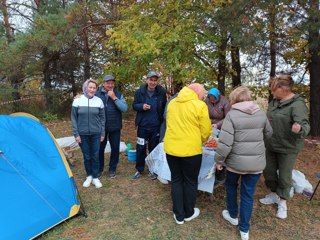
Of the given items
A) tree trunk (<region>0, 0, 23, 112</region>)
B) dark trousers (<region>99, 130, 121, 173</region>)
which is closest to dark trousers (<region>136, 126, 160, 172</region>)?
dark trousers (<region>99, 130, 121, 173</region>)

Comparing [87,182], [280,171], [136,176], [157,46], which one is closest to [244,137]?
[280,171]

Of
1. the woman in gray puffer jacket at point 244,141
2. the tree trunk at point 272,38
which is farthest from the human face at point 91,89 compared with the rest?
the tree trunk at point 272,38

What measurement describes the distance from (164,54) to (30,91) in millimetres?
6116

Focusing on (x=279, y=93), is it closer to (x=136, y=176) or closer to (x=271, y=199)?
(x=271, y=199)

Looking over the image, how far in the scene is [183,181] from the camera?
3059mm

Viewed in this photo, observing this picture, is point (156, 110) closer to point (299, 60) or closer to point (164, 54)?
point (164, 54)

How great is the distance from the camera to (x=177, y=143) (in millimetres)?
2855

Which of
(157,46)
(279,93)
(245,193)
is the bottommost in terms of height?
(245,193)

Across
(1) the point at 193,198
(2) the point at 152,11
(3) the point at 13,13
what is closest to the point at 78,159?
(1) the point at 193,198

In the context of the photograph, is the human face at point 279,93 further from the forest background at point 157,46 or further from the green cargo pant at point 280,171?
the forest background at point 157,46

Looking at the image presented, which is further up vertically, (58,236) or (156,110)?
(156,110)

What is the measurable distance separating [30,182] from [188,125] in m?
1.66

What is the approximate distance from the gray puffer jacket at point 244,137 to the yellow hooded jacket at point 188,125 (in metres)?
0.24

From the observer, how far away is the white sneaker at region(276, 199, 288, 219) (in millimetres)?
3242
